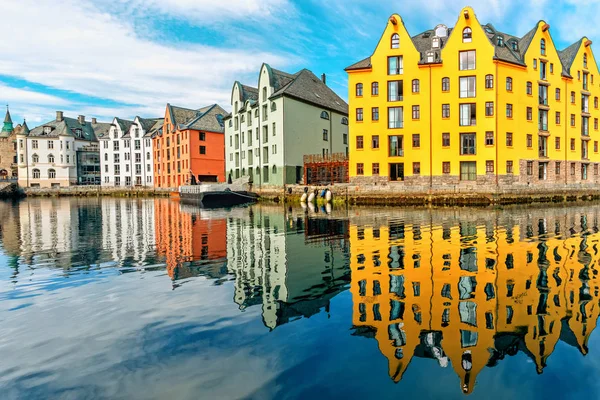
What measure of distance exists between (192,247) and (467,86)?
143 ft

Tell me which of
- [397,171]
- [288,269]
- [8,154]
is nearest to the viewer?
[288,269]

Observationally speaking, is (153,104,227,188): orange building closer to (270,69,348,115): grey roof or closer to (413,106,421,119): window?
(270,69,348,115): grey roof

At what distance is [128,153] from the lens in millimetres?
99625

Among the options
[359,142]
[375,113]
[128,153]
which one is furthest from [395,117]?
[128,153]

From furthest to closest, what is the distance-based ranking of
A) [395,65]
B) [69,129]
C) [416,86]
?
[69,129], [395,65], [416,86]

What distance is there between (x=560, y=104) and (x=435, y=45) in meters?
21.2

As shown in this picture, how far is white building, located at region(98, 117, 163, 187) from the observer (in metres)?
96.5

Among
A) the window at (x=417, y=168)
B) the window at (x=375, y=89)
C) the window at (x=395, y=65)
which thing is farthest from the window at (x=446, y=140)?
the window at (x=375, y=89)

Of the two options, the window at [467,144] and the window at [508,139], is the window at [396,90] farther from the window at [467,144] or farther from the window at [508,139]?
the window at [508,139]

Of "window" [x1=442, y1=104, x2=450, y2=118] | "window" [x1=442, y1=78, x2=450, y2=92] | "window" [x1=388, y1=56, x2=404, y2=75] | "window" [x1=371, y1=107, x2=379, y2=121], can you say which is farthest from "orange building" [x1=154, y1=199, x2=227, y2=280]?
"window" [x1=442, y1=78, x2=450, y2=92]

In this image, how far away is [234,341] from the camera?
7219mm

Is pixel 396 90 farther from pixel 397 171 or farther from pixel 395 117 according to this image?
pixel 397 171

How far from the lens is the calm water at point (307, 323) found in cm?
572

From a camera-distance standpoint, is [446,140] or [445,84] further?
[445,84]
